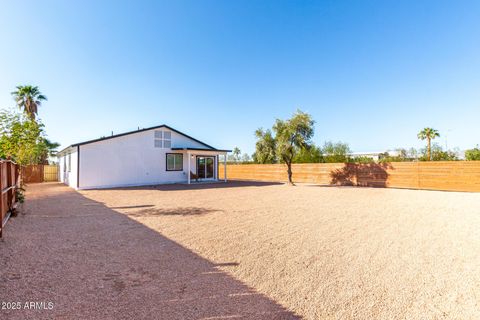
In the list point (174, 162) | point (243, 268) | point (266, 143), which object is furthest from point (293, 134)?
point (243, 268)

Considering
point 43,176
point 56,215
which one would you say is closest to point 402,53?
point 56,215

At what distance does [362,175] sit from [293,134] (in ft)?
20.1

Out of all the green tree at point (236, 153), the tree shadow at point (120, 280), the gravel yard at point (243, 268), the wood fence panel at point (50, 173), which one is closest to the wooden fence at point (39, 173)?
the wood fence panel at point (50, 173)

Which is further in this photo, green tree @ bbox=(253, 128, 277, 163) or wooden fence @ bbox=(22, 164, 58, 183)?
wooden fence @ bbox=(22, 164, 58, 183)

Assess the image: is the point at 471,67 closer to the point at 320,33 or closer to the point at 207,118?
the point at 320,33

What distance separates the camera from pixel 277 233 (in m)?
5.44

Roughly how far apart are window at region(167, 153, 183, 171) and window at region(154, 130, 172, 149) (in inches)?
33.6

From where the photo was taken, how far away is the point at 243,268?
355 centimetres

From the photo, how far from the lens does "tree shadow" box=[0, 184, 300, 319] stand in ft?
7.97

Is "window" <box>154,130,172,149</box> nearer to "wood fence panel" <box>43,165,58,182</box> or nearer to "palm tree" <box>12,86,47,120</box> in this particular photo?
"wood fence panel" <box>43,165,58,182</box>

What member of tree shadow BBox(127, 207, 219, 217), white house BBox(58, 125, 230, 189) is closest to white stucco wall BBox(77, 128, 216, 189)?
white house BBox(58, 125, 230, 189)

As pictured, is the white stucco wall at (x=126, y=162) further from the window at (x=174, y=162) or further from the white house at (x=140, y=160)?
the window at (x=174, y=162)

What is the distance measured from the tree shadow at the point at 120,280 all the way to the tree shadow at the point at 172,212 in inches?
90.7

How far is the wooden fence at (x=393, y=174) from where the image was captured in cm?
1396
